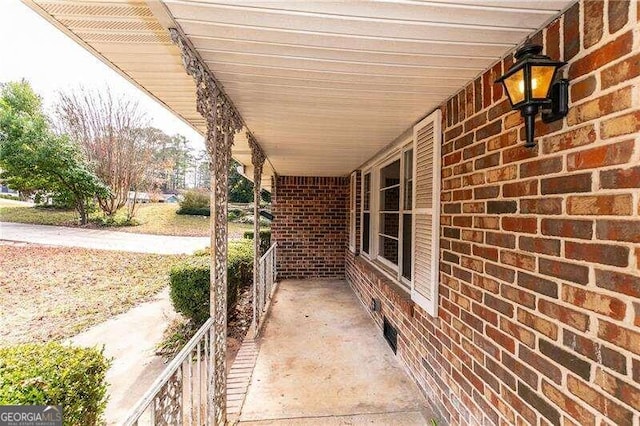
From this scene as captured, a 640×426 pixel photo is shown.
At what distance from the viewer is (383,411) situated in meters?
2.31

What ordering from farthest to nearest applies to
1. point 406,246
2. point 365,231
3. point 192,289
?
point 365,231 → point 192,289 → point 406,246

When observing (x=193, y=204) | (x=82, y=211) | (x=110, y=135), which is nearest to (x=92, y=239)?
(x=82, y=211)

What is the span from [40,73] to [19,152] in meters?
2.90

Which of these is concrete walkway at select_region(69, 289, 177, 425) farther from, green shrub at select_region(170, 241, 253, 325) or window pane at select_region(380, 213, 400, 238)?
window pane at select_region(380, 213, 400, 238)

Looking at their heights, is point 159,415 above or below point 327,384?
above

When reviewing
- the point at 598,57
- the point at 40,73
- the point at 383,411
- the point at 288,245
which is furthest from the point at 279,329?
the point at 40,73

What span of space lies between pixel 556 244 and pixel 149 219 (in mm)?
18264

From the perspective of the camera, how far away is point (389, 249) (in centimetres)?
446

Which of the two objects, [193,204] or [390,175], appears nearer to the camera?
[390,175]

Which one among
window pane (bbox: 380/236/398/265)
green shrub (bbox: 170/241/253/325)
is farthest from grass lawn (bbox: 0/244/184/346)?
window pane (bbox: 380/236/398/265)

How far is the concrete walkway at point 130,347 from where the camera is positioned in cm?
284

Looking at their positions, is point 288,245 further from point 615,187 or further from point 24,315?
point 615,187

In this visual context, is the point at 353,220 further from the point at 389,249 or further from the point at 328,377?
the point at 328,377

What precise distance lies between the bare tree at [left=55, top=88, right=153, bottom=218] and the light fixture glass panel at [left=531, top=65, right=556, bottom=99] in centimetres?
1500
